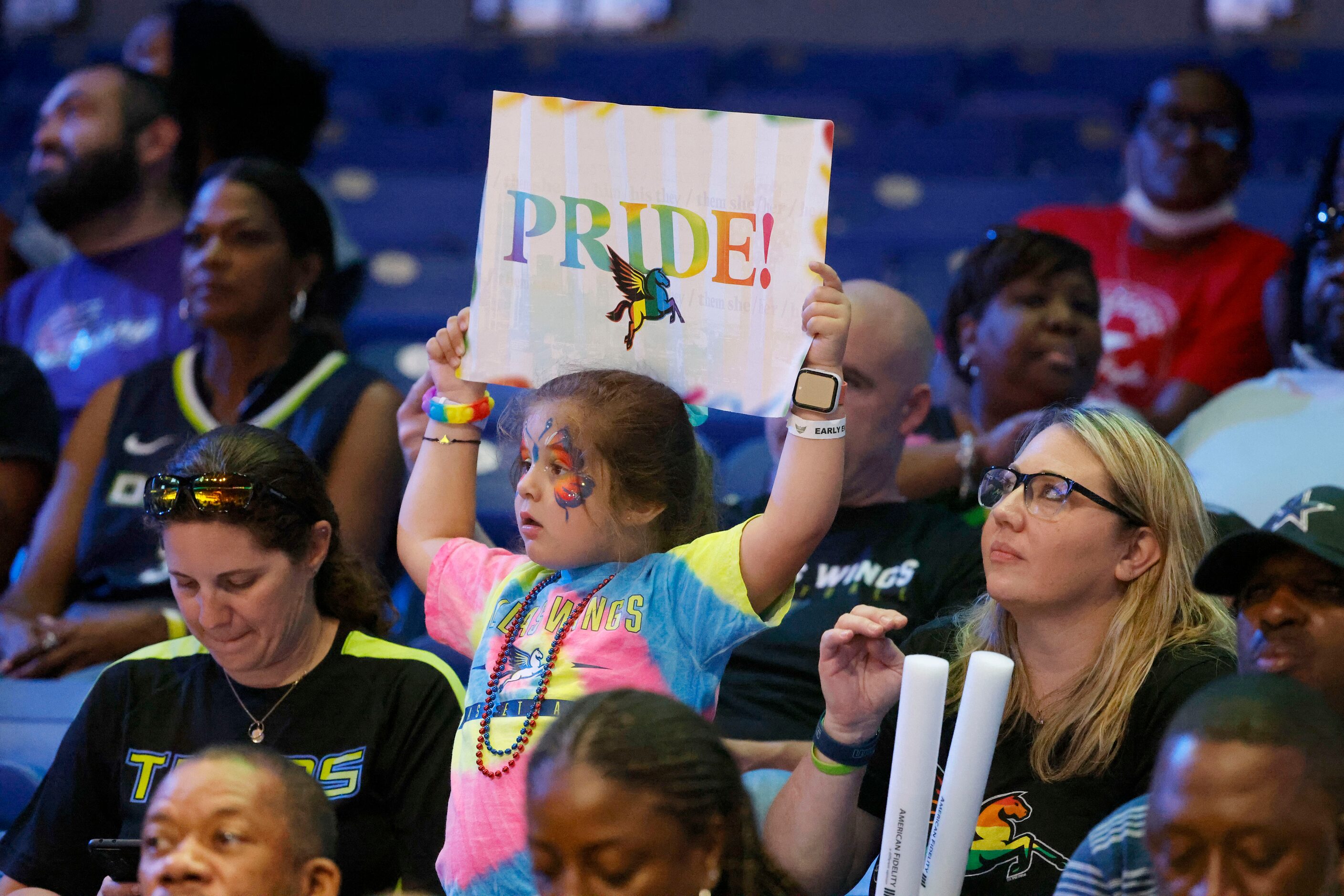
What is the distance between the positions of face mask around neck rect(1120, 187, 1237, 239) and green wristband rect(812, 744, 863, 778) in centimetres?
225

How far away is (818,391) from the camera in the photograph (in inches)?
72.7

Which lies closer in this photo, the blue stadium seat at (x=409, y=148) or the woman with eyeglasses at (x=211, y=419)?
the woman with eyeglasses at (x=211, y=419)

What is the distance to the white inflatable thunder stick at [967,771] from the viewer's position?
4.99ft

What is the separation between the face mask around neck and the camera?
356 centimetres

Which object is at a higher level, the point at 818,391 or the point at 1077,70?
the point at 1077,70

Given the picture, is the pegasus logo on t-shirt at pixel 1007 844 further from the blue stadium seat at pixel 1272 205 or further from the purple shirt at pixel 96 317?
the blue stadium seat at pixel 1272 205

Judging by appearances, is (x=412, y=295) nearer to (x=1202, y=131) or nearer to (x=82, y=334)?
(x=82, y=334)

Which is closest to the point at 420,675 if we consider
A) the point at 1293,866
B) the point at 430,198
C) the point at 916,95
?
the point at 1293,866

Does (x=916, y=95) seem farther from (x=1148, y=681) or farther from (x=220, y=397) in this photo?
(x=1148, y=681)

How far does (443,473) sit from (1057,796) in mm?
962

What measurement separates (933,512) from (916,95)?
9.51 feet

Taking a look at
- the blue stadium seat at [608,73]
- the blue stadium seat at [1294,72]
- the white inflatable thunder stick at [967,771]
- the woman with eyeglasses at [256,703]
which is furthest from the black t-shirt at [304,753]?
the blue stadium seat at [1294,72]

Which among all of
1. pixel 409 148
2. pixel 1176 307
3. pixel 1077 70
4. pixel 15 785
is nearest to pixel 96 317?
pixel 15 785

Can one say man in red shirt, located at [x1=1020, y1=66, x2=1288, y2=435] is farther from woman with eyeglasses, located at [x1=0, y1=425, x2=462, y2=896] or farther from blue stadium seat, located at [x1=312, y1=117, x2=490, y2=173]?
blue stadium seat, located at [x1=312, y1=117, x2=490, y2=173]
